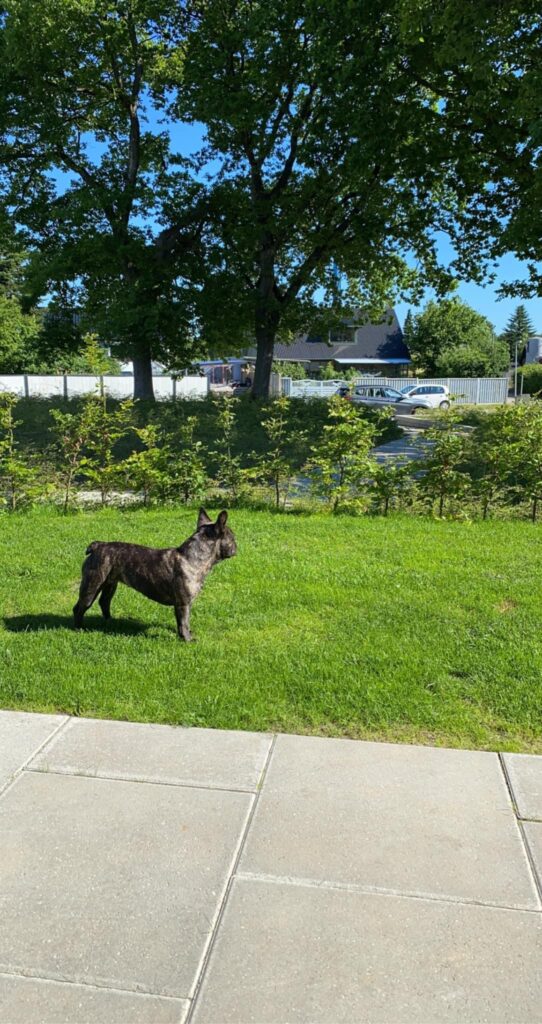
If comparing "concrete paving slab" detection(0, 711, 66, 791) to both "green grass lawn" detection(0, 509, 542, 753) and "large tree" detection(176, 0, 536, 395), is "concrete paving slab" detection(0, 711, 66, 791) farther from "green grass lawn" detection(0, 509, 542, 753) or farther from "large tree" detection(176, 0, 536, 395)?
"large tree" detection(176, 0, 536, 395)

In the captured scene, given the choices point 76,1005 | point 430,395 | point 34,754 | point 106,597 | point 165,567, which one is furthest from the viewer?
point 430,395

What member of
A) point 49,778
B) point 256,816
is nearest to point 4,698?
point 49,778

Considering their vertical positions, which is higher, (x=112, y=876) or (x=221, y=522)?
(x=221, y=522)

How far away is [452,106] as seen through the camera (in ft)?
51.5

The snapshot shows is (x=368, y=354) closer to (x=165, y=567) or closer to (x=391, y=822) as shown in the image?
(x=165, y=567)

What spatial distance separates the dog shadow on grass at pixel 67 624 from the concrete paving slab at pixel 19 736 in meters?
1.10

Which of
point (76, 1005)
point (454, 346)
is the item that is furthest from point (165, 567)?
point (454, 346)

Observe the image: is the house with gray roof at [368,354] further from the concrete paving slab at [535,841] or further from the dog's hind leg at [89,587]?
the concrete paving slab at [535,841]

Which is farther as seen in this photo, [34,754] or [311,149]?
[311,149]

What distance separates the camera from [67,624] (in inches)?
195

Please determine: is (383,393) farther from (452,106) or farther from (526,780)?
(526,780)

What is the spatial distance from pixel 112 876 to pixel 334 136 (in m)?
18.5

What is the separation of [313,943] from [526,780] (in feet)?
4.62

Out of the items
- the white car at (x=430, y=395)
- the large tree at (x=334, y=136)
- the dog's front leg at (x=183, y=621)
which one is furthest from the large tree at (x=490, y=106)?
the white car at (x=430, y=395)
